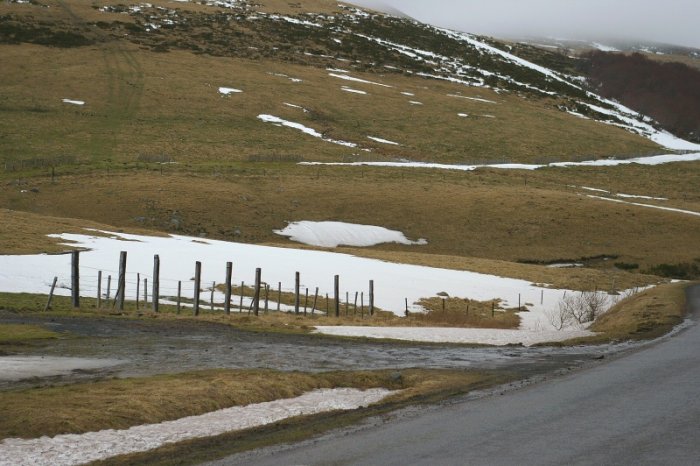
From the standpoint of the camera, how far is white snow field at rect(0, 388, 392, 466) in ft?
42.8

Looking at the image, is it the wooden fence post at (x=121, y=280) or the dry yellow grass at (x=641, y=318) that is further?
the wooden fence post at (x=121, y=280)

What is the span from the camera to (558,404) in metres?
17.0

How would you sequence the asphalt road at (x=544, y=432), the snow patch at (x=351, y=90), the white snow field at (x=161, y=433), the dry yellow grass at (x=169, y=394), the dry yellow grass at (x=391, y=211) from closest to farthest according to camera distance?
the asphalt road at (x=544, y=432) → the white snow field at (x=161, y=433) → the dry yellow grass at (x=169, y=394) → the dry yellow grass at (x=391, y=211) → the snow patch at (x=351, y=90)

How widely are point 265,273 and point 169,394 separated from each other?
3280 centimetres

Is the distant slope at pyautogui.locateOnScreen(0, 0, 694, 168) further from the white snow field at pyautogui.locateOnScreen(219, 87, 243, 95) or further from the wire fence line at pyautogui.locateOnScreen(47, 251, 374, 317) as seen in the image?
the wire fence line at pyautogui.locateOnScreen(47, 251, 374, 317)

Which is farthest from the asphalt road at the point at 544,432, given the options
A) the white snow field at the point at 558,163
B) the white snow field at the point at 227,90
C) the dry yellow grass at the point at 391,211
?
the white snow field at the point at 227,90

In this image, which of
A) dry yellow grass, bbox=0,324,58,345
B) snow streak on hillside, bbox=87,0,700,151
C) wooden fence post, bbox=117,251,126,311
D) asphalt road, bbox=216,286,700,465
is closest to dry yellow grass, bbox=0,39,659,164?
snow streak on hillside, bbox=87,0,700,151

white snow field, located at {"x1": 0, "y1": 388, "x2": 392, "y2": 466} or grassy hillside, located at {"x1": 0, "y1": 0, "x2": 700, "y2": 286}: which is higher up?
white snow field, located at {"x1": 0, "y1": 388, "x2": 392, "y2": 466}

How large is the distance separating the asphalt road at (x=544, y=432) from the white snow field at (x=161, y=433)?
6.04 ft

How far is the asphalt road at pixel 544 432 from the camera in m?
12.8

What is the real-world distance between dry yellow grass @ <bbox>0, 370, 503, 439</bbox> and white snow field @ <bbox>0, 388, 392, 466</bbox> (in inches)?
11.4

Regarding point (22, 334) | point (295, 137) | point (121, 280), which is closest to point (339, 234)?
point (121, 280)

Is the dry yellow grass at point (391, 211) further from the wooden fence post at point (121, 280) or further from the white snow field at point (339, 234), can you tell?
the wooden fence post at point (121, 280)

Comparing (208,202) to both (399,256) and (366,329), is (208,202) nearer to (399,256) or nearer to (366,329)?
(399,256)
